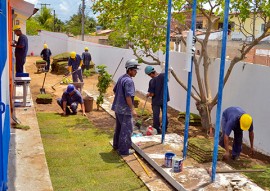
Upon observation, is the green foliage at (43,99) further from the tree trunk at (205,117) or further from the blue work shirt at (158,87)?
the tree trunk at (205,117)

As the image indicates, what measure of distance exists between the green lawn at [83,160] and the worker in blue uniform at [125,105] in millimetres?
310

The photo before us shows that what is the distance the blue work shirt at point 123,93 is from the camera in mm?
6428

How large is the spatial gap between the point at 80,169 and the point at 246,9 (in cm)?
498

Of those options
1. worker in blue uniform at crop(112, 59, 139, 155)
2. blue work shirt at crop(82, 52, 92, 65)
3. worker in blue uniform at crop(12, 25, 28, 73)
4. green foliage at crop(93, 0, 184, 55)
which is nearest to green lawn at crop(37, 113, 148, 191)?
worker in blue uniform at crop(112, 59, 139, 155)

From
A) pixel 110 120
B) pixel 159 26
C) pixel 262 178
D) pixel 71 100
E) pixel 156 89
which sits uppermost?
pixel 159 26

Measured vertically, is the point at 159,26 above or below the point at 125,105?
above

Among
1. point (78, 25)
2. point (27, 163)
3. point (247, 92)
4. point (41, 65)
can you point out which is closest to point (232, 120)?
point (247, 92)

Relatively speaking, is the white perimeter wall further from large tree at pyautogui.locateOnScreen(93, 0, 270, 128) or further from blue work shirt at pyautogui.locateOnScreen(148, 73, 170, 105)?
blue work shirt at pyautogui.locateOnScreen(148, 73, 170, 105)

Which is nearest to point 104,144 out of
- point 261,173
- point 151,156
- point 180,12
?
point 151,156

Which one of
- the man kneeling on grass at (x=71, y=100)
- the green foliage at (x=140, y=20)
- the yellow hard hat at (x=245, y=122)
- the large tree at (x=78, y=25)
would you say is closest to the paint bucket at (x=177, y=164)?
the yellow hard hat at (x=245, y=122)

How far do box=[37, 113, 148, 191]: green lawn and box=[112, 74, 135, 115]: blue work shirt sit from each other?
0.94 meters

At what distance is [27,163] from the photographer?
17.8ft

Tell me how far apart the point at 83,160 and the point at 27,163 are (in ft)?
4.28

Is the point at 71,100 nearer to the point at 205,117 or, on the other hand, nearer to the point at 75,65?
the point at 75,65
